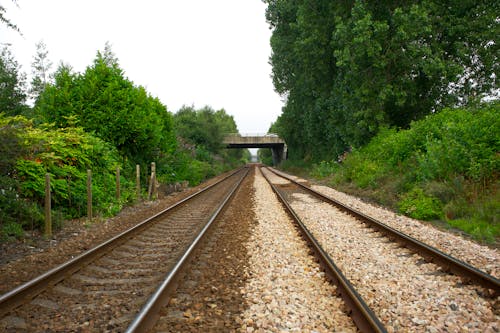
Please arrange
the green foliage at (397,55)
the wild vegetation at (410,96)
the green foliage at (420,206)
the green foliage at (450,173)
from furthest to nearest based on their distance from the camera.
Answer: the green foliage at (397,55)
the wild vegetation at (410,96)
the green foliage at (420,206)
the green foliage at (450,173)

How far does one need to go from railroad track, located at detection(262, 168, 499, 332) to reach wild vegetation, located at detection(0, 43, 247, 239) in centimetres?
633

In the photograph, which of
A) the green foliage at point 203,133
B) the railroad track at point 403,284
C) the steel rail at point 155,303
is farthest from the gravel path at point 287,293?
the green foliage at point 203,133

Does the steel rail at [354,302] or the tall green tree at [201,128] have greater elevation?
the tall green tree at [201,128]

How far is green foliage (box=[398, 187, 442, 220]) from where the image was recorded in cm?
948

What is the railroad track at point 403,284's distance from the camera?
12.1ft

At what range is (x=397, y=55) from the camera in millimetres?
18234

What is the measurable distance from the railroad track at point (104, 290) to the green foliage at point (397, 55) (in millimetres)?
15250

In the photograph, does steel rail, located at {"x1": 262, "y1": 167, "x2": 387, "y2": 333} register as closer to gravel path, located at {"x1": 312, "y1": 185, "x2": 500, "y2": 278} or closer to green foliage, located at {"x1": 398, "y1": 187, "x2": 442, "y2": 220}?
gravel path, located at {"x1": 312, "y1": 185, "x2": 500, "y2": 278}

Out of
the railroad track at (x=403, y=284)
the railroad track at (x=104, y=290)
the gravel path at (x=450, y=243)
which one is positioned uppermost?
the gravel path at (x=450, y=243)

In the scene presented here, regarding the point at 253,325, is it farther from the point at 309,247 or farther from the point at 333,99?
the point at 333,99

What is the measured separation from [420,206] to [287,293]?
6986 millimetres

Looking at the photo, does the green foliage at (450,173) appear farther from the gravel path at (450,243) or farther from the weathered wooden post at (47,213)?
the weathered wooden post at (47,213)

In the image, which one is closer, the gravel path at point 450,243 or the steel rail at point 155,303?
the steel rail at point 155,303

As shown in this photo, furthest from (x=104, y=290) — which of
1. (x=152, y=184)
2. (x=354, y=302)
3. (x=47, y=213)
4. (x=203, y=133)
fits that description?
(x=203, y=133)
